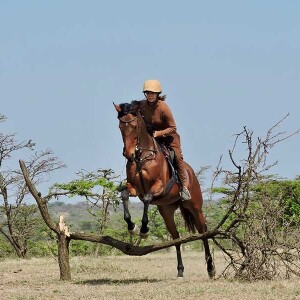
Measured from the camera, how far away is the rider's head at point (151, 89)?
13445 millimetres

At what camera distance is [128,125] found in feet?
41.0

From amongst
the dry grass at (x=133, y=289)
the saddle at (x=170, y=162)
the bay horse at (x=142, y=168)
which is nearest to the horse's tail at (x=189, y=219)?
the bay horse at (x=142, y=168)

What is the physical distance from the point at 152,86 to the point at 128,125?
129cm

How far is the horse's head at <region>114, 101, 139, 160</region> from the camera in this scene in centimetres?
1248

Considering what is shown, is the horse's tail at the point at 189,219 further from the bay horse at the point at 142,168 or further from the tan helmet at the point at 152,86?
the tan helmet at the point at 152,86

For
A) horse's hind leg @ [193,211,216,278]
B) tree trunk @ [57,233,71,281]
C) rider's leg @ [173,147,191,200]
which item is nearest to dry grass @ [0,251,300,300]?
tree trunk @ [57,233,71,281]

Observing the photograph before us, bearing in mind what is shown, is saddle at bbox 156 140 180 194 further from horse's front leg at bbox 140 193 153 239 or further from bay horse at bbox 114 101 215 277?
horse's front leg at bbox 140 193 153 239

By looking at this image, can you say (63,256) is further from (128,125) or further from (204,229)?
(128,125)

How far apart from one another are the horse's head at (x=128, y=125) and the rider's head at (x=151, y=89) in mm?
801

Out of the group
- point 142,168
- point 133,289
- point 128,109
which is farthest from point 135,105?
point 133,289

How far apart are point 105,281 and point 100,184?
62.7 feet

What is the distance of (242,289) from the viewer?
11.5 m

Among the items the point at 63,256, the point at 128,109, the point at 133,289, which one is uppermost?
the point at 128,109

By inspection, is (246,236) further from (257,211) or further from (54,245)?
(54,245)
